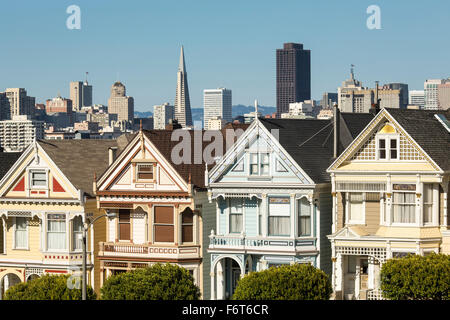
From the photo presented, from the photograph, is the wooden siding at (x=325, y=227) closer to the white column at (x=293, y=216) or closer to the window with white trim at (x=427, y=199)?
the white column at (x=293, y=216)

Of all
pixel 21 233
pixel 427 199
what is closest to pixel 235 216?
pixel 427 199

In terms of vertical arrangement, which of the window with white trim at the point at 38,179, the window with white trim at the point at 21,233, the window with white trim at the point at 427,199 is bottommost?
the window with white trim at the point at 21,233

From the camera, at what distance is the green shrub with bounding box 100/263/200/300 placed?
47.5 m

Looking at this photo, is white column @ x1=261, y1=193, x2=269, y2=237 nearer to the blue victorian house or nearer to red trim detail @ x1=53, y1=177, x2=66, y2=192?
the blue victorian house

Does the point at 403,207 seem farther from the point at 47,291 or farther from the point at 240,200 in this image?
the point at 47,291

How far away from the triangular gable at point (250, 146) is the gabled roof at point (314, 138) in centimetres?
34

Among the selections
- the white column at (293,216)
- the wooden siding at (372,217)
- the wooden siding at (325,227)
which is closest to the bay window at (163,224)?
the white column at (293,216)

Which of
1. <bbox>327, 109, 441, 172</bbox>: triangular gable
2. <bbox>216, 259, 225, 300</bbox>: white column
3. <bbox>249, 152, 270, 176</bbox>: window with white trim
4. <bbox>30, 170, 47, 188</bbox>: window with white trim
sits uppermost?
<bbox>327, 109, 441, 172</bbox>: triangular gable

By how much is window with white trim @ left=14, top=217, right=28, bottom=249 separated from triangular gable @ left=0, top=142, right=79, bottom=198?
1.34 meters

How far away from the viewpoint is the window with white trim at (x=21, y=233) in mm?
56978

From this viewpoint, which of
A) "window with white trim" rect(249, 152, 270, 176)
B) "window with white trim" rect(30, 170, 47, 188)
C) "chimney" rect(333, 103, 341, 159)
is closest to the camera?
"window with white trim" rect(249, 152, 270, 176)

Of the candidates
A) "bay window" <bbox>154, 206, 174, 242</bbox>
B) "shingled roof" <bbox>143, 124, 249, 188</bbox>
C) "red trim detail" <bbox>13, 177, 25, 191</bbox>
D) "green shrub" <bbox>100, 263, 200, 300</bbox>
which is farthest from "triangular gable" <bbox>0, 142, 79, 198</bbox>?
"green shrub" <bbox>100, 263, 200, 300</bbox>

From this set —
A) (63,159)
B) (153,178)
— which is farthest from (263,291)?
(63,159)
